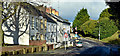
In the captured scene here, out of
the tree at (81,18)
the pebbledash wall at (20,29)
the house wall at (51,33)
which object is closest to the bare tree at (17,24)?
the pebbledash wall at (20,29)

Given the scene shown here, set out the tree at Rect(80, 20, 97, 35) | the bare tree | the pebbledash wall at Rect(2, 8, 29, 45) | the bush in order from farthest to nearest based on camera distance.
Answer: the tree at Rect(80, 20, 97, 35) → the bush → the pebbledash wall at Rect(2, 8, 29, 45) → the bare tree

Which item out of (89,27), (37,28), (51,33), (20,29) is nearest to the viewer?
(20,29)

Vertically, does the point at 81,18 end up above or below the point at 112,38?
above

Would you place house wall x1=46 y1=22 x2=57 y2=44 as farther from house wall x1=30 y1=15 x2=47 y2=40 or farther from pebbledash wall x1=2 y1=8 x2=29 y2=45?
pebbledash wall x1=2 y1=8 x2=29 y2=45

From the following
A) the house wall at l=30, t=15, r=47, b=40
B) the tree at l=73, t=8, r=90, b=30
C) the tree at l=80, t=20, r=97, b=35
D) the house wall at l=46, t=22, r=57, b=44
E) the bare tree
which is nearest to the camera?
the bare tree

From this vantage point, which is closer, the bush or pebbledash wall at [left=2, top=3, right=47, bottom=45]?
pebbledash wall at [left=2, top=3, right=47, bottom=45]

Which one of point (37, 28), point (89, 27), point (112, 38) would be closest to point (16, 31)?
point (37, 28)

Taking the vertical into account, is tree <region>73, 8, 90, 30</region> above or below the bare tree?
above

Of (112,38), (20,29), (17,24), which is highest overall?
(17,24)

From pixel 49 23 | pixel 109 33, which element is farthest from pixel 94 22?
pixel 49 23

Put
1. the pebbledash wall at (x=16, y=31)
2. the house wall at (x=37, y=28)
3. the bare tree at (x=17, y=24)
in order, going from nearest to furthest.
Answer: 1. the bare tree at (x=17, y=24)
2. the pebbledash wall at (x=16, y=31)
3. the house wall at (x=37, y=28)

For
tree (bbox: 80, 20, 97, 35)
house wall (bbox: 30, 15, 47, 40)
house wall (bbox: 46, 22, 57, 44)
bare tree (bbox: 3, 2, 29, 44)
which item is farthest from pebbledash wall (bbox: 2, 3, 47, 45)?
tree (bbox: 80, 20, 97, 35)

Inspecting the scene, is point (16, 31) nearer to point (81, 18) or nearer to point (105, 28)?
point (105, 28)

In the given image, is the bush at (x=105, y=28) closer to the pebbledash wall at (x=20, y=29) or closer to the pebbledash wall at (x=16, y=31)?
the pebbledash wall at (x=20, y=29)
